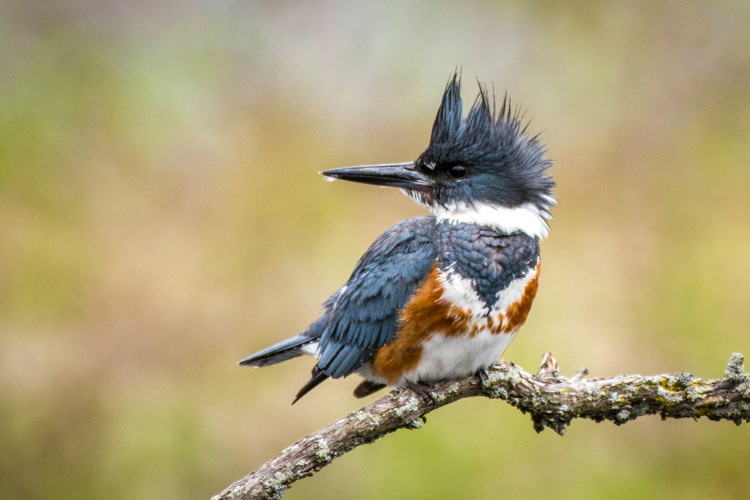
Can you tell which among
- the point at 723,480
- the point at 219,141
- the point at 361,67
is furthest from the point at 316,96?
the point at 723,480

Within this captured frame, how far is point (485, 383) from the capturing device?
7.23ft

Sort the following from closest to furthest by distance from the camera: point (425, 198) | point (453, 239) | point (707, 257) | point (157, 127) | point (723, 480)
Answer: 1. point (453, 239)
2. point (425, 198)
3. point (723, 480)
4. point (707, 257)
5. point (157, 127)

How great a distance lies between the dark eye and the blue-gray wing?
0.16 metres

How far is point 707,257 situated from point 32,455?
3324mm

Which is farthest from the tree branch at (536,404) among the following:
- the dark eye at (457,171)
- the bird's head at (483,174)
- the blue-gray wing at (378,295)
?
the dark eye at (457,171)

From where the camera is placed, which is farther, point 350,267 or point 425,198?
point 350,267

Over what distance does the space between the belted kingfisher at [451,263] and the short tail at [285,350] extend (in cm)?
16

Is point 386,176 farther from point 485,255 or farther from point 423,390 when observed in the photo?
point 423,390

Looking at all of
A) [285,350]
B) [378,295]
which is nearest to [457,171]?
[378,295]

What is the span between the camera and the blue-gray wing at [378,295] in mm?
2191

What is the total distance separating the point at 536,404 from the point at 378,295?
56 centimetres

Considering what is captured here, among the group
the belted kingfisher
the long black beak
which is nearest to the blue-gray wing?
the belted kingfisher

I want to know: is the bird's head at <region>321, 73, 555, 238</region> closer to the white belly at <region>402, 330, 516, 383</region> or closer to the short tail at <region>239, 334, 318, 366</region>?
the white belly at <region>402, 330, 516, 383</region>

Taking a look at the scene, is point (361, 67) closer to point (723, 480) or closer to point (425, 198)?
point (425, 198)
